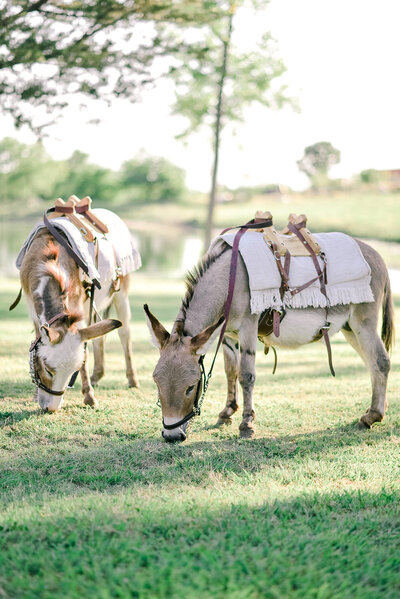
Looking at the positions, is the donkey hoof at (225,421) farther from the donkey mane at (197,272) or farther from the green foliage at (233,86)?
the green foliage at (233,86)

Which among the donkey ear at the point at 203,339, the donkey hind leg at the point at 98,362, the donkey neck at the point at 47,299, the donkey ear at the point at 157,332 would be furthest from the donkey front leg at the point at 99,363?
the donkey ear at the point at 203,339

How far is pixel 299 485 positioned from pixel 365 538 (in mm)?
904

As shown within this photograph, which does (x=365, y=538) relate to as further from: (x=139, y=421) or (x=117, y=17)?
(x=117, y=17)

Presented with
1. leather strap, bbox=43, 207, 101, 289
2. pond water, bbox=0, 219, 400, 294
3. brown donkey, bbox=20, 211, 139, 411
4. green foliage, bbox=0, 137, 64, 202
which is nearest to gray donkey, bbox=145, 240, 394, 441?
brown donkey, bbox=20, 211, 139, 411

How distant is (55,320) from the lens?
5262mm

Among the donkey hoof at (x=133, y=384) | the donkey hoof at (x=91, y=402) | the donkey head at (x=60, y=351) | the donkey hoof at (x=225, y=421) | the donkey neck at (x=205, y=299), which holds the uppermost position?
the donkey neck at (x=205, y=299)

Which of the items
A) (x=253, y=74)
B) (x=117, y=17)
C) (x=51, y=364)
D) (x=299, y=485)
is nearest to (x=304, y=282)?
(x=299, y=485)

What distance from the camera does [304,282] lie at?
5.48m

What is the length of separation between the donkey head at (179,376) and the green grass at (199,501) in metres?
0.36

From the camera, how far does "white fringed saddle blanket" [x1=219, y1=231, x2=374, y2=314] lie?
5.21 meters

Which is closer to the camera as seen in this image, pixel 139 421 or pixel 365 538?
pixel 365 538

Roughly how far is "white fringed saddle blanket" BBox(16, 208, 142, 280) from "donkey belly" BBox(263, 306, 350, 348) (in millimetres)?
2054

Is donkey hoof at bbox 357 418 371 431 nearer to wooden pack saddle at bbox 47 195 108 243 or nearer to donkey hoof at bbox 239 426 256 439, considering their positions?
donkey hoof at bbox 239 426 256 439

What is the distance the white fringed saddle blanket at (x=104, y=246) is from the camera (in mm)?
6059
